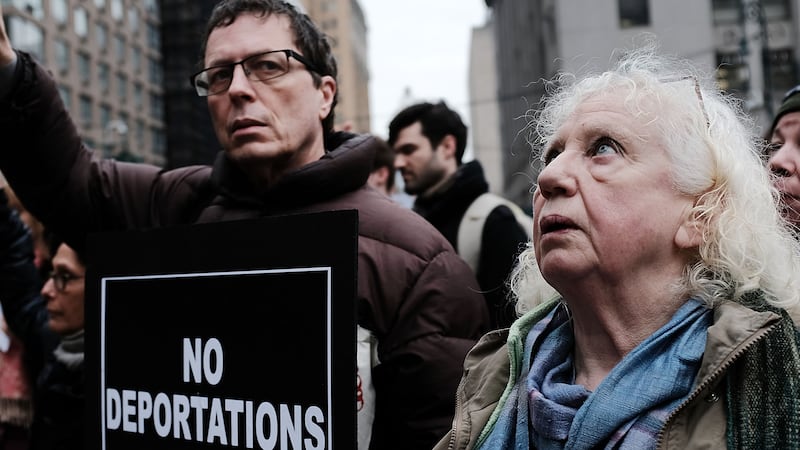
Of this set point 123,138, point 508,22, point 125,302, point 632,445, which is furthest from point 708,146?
point 508,22

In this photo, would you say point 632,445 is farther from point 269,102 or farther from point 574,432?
point 269,102

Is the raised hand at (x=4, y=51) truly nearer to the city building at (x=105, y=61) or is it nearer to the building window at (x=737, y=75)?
the building window at (x=737, y=75)

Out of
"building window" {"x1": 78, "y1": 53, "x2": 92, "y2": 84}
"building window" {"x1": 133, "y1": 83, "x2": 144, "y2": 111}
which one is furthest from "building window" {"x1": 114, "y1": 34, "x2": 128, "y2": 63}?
"building window" {"x1": 78, "y1": 53, "x2": 92, "y2": 84}

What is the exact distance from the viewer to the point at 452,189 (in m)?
4.03

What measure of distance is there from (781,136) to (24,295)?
10.3 feet

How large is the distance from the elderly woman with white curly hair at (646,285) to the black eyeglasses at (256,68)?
33.4 inches

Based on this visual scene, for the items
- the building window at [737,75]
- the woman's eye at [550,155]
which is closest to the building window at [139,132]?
the building window at [737,75]

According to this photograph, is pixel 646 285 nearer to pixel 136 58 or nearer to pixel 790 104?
pixel 790 104

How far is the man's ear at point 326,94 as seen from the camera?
2396 millimetres

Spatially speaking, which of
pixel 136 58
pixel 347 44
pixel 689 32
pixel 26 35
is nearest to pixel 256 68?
pixel 689 32

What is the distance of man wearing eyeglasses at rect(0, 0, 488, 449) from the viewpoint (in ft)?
6.54

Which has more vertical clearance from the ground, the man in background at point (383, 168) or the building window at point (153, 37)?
the building window at point (153, 37)

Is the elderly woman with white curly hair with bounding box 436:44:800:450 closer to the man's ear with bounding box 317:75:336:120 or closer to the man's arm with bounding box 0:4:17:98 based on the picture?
the man's ear with bounding box 317:75:336:120

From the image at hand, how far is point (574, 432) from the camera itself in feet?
4.92
